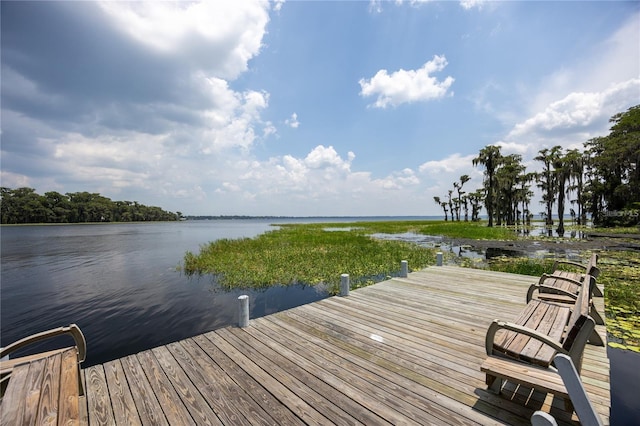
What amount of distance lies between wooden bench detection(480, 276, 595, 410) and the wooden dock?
51cm

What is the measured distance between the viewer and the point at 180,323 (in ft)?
29.7

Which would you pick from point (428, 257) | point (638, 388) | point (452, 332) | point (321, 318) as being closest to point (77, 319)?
point (321, 318)

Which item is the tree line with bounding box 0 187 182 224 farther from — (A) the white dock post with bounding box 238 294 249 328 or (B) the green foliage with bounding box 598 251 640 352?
(B) the green foliage with bounding box 598 251 640 352

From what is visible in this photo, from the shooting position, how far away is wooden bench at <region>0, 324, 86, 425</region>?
242 cm

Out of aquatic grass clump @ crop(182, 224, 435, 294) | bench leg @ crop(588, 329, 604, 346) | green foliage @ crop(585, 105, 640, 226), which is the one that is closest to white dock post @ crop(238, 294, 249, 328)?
aquatic grass clump @ crop(182, 224, 435, 294)

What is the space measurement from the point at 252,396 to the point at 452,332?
4.22m

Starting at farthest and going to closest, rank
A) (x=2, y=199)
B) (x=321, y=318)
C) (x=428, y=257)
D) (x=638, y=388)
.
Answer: (x=2, y=199), (x=428, y=257), (x=321, y=318), (x=638, y=388)

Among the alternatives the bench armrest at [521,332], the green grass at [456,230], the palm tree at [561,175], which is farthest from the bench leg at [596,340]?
the palm tree at [561,175]

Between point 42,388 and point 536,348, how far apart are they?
19.1ft

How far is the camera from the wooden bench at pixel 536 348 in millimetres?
2865

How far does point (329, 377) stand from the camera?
13.5ft

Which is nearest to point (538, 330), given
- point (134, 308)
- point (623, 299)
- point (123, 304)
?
point (623, 299)

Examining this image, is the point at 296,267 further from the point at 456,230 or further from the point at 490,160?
the point at 490,160

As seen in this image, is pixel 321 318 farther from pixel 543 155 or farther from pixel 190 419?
pixel 543 155
